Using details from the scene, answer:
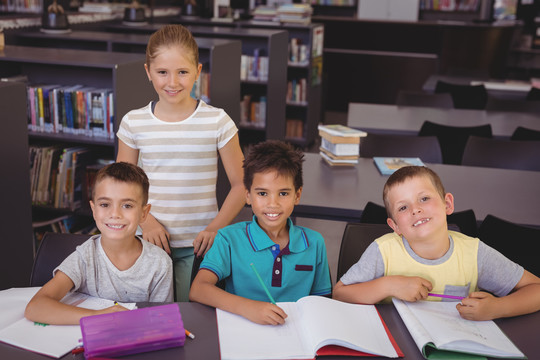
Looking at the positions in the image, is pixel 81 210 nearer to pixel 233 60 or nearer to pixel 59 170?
pixel 59 170

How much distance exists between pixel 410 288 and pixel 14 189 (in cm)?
202

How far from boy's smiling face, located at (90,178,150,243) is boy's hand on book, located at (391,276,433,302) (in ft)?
2.36

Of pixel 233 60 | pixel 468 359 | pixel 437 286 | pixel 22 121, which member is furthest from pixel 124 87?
pixel 468 359

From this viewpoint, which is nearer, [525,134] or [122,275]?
[122,275]

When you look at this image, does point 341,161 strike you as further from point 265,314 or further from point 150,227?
point 265,314

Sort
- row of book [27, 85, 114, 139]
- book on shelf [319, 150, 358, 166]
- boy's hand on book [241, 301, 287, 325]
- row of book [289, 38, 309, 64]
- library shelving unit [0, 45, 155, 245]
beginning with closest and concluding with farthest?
1. boy's hand on book [241, 301, 287, 325]
2. book on shelf [319, 150, 358, 166]
3. library shelving unit [0, 45, 155, 245]
4. row of book [27, 85, 114, 139]
5. row of book [289, 38, 309, 64]

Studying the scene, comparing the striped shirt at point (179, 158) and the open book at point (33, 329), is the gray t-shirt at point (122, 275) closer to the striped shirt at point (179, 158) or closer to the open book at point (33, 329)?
the open book at point (33, 329)

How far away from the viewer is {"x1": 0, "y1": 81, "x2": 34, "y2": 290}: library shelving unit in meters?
2.75

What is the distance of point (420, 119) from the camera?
406 cm

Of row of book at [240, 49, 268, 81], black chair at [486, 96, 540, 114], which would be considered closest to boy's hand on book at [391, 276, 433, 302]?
black chair at [486, 96, 540, 114]

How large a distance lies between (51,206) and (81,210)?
170 millimetres

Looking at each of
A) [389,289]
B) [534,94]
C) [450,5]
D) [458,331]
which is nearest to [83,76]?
[389,289]

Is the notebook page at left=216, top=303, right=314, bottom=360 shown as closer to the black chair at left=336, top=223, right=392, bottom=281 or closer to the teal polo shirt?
the teal polo shirt

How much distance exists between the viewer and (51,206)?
11.9 feet
